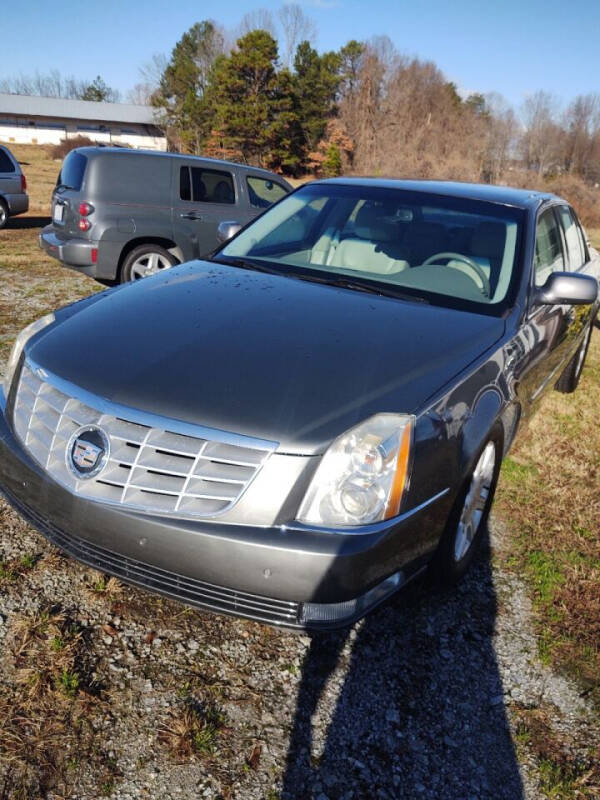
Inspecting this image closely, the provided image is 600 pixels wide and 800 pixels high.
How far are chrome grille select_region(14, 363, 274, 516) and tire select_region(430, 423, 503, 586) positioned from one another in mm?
939

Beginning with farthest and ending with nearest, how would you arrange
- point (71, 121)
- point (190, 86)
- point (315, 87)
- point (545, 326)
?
1. point (71, 121)
2. point (190, 86)
3. point (315, 87)
4. point (545, 326)

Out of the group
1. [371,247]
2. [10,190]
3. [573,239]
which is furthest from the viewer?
[10,190]

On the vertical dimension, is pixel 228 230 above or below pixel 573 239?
below

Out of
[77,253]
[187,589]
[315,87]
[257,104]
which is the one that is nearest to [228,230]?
[187,589]

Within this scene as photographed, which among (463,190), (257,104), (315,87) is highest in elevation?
(315,87)

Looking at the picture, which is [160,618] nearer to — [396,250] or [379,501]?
[379,501]

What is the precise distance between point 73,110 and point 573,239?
274 ft

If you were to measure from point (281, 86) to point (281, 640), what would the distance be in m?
49.6

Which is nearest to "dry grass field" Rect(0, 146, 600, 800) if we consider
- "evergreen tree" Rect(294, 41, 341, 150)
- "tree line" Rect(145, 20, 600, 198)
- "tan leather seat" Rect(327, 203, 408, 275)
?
"tan leather seat" Rect(327, 203, 408, 275)

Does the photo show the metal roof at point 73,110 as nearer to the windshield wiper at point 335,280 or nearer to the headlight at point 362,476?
the windshield wiper at point 335,280

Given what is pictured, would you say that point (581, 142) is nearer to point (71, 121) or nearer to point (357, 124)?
point (357, 124)

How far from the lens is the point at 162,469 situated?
2107 mm

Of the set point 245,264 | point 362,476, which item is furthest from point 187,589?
point 245,264

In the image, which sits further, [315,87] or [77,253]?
[315,87]
